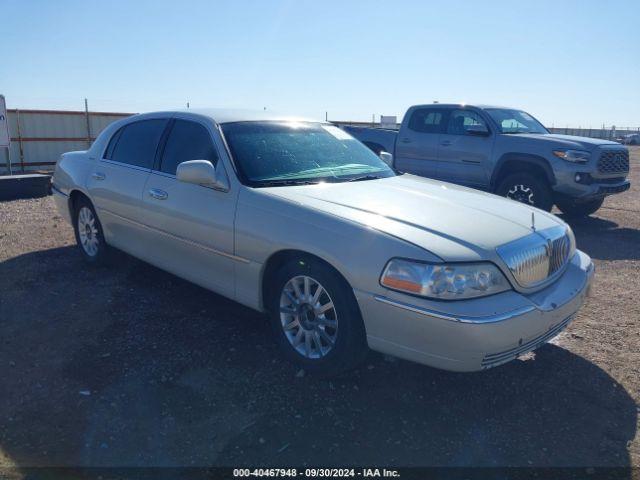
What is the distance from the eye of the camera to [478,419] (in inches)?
125

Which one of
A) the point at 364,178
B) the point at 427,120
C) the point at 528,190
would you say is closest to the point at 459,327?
the point at 364,178

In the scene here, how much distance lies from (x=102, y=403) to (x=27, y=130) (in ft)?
50.4

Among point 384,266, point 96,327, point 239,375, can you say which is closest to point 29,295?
point 96,327

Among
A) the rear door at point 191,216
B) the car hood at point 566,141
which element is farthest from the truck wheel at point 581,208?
the rear door at point 191,216

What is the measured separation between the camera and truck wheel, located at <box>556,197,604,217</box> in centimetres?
940

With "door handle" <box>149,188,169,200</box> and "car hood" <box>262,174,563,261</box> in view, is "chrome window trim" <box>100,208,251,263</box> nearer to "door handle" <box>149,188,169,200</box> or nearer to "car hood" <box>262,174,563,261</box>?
"door handle" <box>149,188,169,200</box>

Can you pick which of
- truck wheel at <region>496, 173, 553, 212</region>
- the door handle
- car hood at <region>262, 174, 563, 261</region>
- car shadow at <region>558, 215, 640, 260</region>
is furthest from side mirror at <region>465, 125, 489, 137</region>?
the door handle

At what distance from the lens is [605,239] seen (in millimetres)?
7945

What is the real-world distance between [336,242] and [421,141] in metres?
6.93

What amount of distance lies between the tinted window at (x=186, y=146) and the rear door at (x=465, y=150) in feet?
18.9

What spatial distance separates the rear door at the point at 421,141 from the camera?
9.62 metres

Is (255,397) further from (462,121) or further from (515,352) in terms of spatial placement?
(462,121)

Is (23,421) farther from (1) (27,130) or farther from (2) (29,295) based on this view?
(1) (27,130)

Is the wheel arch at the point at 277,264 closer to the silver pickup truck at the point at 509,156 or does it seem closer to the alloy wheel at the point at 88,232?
the alloy wheel at the point at 88,232
